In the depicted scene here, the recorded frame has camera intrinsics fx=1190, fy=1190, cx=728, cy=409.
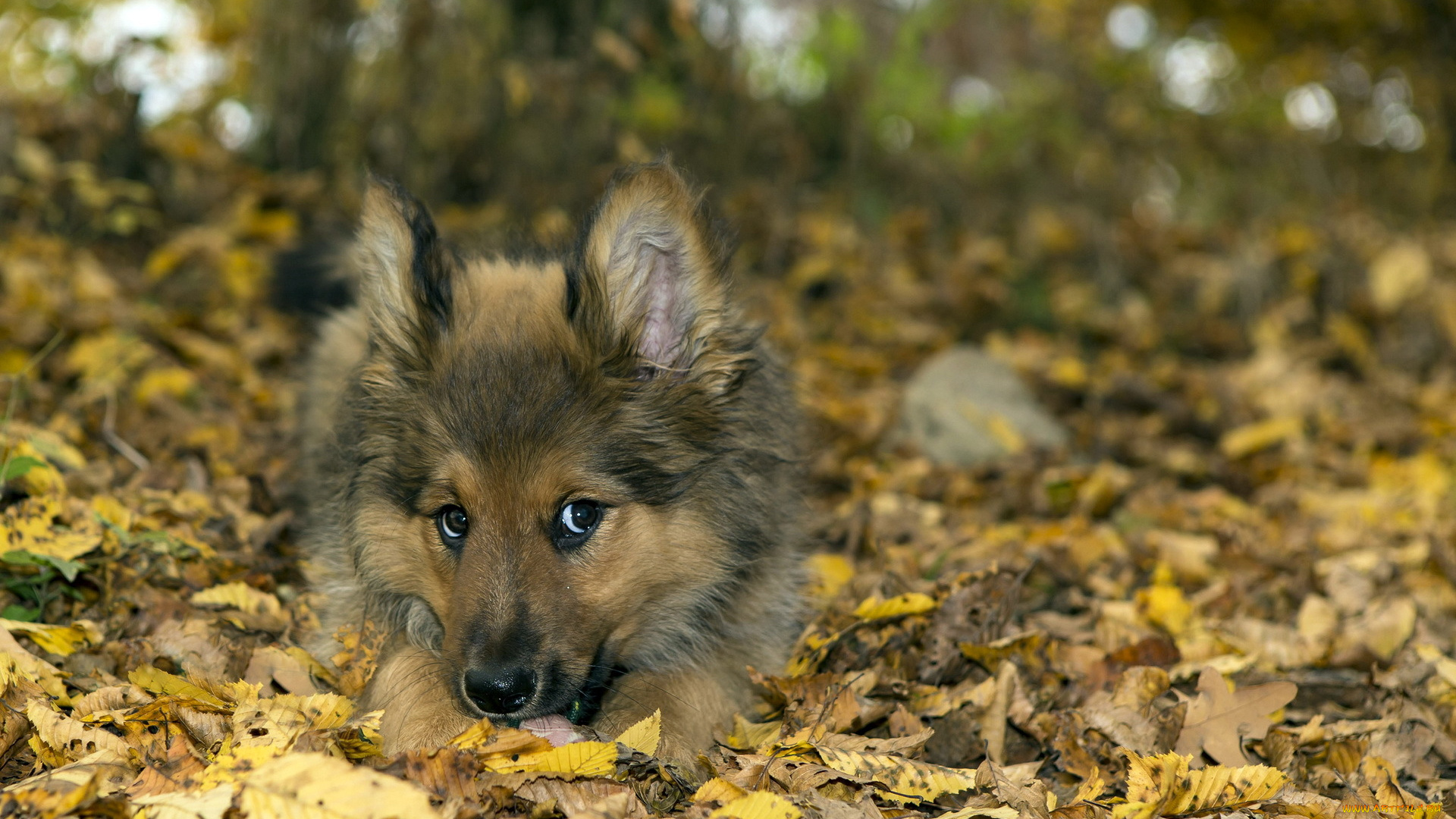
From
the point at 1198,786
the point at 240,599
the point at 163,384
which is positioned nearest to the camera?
the point at 1198,786

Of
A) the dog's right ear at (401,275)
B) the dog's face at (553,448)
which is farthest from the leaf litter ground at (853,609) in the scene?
the dog's right ear at (401,275)

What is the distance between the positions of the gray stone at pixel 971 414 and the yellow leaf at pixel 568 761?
4.10 meters

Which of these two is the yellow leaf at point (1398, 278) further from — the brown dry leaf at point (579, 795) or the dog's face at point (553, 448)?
the brown dry leaf at point (579, 795)

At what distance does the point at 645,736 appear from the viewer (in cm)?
323

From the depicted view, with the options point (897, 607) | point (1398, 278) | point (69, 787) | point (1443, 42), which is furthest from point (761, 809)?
point (1443, 42)

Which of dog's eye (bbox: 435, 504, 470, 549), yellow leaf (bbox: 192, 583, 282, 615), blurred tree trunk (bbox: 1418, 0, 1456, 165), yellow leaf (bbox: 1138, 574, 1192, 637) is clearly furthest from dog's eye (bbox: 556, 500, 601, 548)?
blurred tree trunk (bbox: 1418, 0, 1456, 165)

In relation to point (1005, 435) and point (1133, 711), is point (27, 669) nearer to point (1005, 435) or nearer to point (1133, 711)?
point (1133, 711)

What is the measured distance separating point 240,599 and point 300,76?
18.5 feet

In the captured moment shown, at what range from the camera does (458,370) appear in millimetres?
3539

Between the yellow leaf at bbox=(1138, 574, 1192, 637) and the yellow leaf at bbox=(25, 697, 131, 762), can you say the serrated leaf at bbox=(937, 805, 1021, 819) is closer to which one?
the yellow leaf at bbox=(1138, 574, 1192, 637)

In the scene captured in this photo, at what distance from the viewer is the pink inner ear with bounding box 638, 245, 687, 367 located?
3.60m

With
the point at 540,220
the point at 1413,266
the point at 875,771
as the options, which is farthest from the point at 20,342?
the point at 1413,266

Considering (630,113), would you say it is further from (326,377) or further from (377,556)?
(377,556)

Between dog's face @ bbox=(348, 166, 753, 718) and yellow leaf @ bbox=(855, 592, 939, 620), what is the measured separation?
2.03ft
